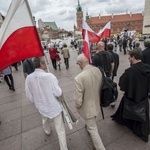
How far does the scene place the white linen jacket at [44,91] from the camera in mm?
2066

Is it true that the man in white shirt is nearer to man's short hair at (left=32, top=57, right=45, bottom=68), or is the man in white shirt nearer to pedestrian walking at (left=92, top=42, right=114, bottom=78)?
man's short hair at (left=32, top=57, right=45, bottom=68)

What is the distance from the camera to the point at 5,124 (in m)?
3.60

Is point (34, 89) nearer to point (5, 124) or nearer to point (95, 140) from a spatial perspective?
point (95, 140)

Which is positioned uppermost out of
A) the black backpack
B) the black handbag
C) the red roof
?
the red roof

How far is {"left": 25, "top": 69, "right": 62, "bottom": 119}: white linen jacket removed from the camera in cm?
207

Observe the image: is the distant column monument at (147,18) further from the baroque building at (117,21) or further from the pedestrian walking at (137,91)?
the baroque building at (117,21)

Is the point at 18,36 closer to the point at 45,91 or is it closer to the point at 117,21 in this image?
the point at 45,91

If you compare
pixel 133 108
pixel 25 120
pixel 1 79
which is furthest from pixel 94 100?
pixel 1 79

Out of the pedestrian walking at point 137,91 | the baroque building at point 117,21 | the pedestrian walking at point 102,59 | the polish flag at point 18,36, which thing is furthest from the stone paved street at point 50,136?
the baroque building at point 117,21

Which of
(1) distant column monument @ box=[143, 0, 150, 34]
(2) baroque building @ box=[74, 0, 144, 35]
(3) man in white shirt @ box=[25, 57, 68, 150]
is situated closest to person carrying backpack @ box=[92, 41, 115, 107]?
(3) man in white shirt @ box=[25, 57, 68, 150]

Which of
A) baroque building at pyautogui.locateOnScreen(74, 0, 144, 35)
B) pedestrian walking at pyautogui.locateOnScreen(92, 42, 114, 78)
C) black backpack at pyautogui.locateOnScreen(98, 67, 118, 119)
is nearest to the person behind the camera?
black backpack at pyautogui.locateOnScreen(98, 67, 118, 119)

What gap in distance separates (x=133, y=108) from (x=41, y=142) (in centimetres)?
201

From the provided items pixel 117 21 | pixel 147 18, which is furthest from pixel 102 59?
pixel 117 21

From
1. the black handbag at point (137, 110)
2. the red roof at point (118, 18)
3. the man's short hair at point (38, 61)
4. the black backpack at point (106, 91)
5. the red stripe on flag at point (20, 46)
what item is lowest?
the black handbag at point (137, 110)
